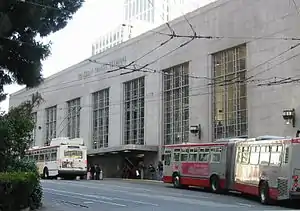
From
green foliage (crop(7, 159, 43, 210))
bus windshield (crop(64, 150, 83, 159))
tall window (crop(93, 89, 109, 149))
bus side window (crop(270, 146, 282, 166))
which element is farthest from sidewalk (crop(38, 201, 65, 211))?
tall window (crop(93, 89, 109, 149))

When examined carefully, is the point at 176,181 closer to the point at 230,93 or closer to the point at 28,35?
the point at 230,93

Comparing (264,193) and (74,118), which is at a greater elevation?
(74,118)

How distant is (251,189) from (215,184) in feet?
16.1

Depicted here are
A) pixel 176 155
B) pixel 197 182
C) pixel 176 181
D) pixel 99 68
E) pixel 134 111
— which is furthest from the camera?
pixel 99 68

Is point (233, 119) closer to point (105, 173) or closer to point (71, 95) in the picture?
point (105, 173)

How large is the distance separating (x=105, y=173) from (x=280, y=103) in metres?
25.7

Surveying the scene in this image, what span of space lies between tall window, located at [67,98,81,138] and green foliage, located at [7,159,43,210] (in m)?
40.2

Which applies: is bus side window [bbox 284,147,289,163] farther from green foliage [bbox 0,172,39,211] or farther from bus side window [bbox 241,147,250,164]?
green foliage [bbox 0,172,39,211]

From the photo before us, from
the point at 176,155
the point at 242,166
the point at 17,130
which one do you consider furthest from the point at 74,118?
the point at 17,130

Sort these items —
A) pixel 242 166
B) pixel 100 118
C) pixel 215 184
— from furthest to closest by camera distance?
1. pixel 100 118
2. pixel 215 184
3. pixel 242 166

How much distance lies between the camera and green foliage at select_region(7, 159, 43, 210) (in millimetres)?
18453

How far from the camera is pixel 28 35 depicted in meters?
14.9

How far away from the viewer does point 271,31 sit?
116 ft

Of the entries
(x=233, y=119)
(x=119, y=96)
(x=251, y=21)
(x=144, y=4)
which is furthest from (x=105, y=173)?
(x=144, y=4)
